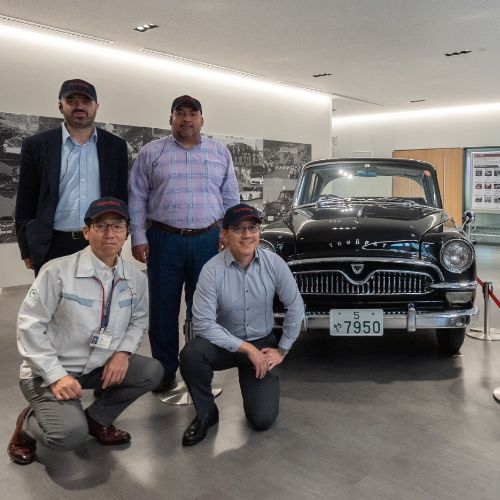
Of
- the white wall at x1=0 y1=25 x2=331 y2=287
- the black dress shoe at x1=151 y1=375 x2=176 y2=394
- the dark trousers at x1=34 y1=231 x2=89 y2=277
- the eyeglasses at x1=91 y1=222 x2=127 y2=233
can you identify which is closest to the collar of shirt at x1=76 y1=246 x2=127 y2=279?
the eyeglasses at x1=91 y1=222 x2=127 y2=233

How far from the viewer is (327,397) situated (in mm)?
3070

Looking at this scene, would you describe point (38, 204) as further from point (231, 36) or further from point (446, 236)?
point (231, 36)

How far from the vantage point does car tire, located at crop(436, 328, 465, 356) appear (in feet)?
11.9

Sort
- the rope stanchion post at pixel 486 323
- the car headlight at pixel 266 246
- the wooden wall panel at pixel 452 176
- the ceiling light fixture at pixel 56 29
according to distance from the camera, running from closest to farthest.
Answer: the car headlight at pixel 266 246
the rope stanchion post at pixel 486 323
the ceiling light fixture at pixel 56 29
the wooden wall panel at pixel 452 176

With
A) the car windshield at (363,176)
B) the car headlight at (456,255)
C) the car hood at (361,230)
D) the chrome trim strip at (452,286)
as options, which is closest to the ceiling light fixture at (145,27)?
the car windshield at (363,176)

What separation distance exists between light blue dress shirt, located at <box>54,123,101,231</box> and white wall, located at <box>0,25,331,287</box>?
4533 mm

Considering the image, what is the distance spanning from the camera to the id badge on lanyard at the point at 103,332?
7.64ft

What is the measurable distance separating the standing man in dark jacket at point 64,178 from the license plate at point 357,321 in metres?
1.48

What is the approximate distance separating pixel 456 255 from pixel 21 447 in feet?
8.47

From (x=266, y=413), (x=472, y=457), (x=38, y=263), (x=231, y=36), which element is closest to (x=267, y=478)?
(x=266, y=413)

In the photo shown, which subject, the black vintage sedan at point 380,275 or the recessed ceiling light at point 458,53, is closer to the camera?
the black vintage sedan at point 380,275

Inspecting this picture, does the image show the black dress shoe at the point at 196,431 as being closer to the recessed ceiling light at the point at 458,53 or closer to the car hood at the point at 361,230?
the car hood at the point at 361,230

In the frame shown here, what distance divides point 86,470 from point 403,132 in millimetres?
13550

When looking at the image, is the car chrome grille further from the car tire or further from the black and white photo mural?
the black and white photo mural
